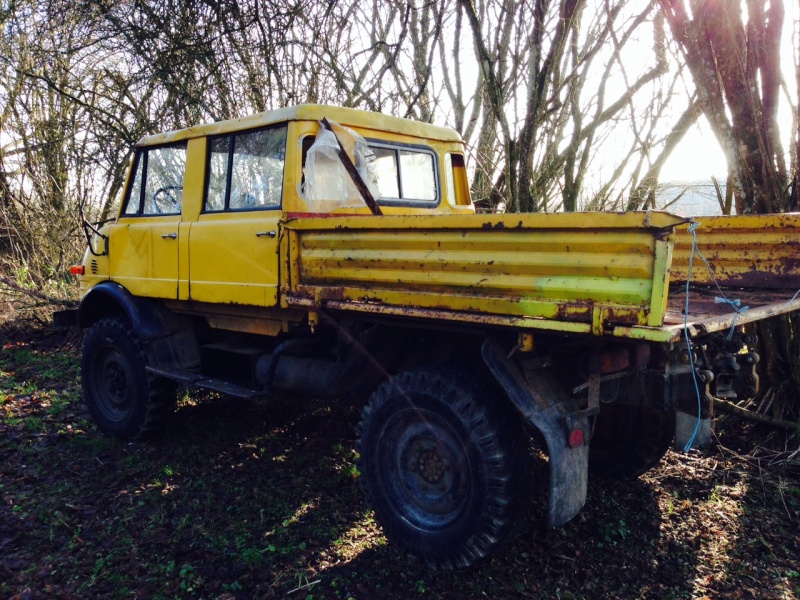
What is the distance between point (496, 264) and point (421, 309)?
1.50 feet

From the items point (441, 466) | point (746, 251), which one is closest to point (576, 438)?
point (441, 466)

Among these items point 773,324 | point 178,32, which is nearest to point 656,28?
point 773,324

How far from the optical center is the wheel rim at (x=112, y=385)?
15.9 feet

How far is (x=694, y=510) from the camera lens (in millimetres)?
3609

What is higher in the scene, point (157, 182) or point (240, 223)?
point (157, 182)

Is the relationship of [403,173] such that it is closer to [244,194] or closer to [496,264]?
[244,194]

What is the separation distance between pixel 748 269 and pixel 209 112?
6550 mm

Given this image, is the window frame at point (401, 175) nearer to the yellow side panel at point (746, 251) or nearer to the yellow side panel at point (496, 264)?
the yellow side panel at point (496, 264)

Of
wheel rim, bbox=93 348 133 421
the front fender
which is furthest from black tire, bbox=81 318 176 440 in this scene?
the front fender

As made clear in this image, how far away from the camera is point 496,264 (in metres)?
2.73

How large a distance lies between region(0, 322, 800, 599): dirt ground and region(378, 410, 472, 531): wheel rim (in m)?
0.26

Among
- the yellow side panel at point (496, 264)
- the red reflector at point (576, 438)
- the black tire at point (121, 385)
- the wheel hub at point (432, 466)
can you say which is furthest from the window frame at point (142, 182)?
the red reflector at point (576, 438)

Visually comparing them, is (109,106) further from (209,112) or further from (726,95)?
(726,95)

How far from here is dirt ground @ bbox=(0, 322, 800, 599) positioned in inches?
115
